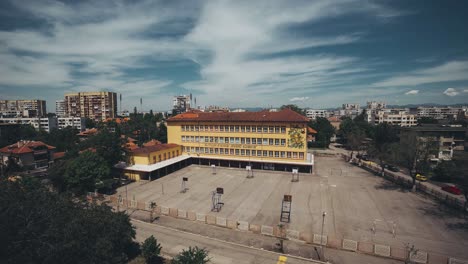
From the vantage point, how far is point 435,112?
187750 millimetres

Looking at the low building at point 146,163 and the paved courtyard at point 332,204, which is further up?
the low building at point 146,163

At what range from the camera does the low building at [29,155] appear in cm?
4694

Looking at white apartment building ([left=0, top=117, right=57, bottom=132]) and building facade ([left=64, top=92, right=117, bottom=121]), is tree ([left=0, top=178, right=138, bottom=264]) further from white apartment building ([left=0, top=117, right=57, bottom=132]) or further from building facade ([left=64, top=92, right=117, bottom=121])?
building facade ([left=64, top=92, right=117, bottom=121])

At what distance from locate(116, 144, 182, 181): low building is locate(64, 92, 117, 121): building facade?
114 metres

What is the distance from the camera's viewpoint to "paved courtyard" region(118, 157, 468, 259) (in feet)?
72.6

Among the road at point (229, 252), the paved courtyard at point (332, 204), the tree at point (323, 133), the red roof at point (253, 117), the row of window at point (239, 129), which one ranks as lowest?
the road at point (229, 252)

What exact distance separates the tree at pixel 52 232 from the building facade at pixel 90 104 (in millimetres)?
139584

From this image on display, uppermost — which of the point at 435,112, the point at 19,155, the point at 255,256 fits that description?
the point at 435,112

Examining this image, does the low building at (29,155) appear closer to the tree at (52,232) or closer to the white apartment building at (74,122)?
the tree at (52,232)

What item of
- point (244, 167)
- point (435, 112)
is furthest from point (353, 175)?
point (435, 112)

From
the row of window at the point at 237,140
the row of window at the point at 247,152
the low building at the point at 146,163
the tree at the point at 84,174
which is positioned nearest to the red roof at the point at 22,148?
the low building at the point at 146,163

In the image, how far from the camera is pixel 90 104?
13912cm

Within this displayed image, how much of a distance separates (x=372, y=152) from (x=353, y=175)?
346 inches

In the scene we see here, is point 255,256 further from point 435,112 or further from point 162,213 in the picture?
point 435,112
